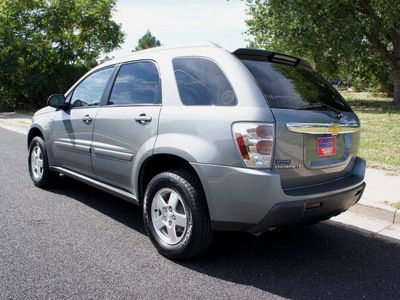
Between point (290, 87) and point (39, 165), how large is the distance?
3.79 m

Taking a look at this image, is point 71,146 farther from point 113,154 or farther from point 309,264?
point 309,264

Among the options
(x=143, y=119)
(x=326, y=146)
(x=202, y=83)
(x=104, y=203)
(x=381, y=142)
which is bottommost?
(x=104, y=203)

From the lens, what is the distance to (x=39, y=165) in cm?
518

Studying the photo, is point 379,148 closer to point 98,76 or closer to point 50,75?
point 98,76

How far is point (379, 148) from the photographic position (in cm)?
830

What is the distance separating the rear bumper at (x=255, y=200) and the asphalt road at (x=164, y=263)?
1.50ft

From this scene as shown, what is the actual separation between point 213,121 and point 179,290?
1.27 metres

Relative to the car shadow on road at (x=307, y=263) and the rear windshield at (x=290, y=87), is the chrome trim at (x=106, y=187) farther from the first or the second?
the rear windshield at (x=290, y=87)

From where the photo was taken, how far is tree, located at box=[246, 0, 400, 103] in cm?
1761

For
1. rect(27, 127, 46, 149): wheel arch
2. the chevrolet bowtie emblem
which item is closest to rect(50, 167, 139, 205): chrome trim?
rect(27, 127, 46, 149): wheel arch

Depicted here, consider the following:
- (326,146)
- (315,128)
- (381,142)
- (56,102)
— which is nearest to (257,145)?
(315,128)

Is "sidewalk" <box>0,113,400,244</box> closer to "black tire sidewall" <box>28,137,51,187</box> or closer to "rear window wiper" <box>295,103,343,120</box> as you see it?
"rear window wiper" <box>295,103,343,120</box>

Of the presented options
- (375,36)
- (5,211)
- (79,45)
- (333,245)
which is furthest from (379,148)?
(79,45)

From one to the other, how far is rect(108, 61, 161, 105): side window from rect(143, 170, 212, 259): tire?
2.62 feet
